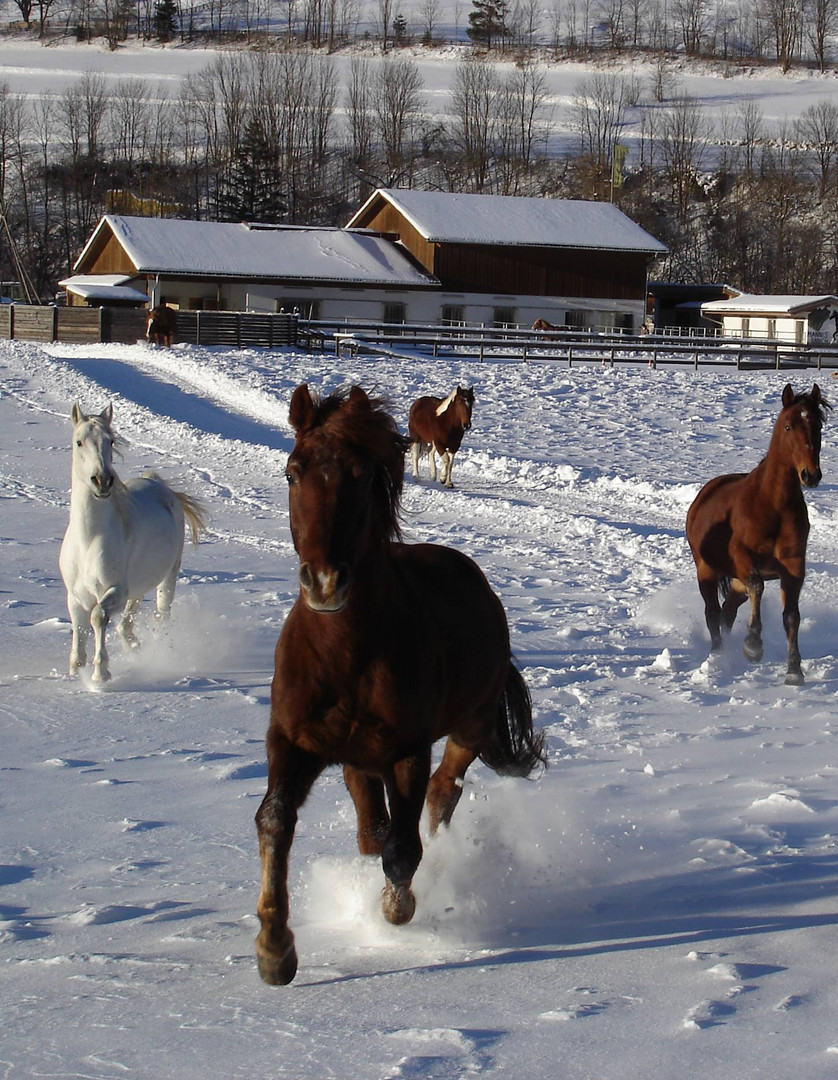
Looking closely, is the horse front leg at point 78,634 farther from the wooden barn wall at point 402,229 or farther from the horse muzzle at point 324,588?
the wooden barn wall at point 402,229

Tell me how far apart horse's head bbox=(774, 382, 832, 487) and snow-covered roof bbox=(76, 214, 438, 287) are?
45.1 metres

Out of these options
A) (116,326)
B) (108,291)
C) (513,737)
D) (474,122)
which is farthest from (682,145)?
(513,737)

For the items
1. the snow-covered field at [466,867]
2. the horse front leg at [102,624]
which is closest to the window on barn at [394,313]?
the snow-covered field at [466,867]

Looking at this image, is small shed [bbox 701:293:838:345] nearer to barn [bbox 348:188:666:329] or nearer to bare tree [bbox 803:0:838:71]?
barn [bbox 348:188:666:329]

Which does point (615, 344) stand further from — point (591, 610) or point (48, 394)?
point (591, 610)

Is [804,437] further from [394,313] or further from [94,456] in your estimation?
[394,313]

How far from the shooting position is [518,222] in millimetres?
59531

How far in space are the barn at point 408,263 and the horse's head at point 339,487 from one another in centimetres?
4895

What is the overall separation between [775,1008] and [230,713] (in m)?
4.03

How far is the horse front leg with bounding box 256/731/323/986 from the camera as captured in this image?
364cm

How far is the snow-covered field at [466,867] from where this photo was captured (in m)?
3.31

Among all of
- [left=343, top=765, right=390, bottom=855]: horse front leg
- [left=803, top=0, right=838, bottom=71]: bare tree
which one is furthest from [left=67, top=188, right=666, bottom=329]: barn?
[left=803, top=0, right=838, bottom=71]: bare tree

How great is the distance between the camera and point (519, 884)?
4.43 metres

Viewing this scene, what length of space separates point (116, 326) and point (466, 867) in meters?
35.4
